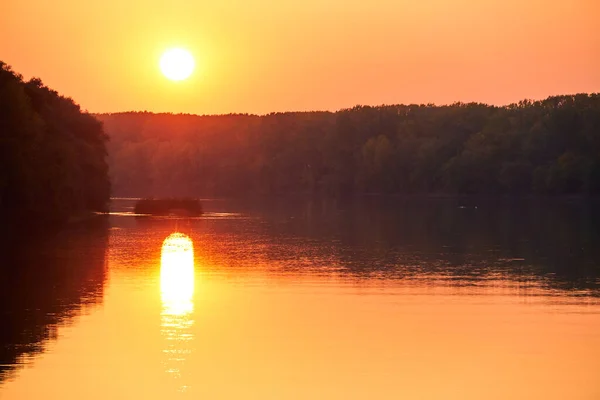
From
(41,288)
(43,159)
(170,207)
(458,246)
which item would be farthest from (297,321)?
(170,207)

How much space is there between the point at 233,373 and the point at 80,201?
8274cm

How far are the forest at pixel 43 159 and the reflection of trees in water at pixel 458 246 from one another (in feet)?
62.9

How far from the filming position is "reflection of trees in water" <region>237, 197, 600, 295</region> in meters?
53.2

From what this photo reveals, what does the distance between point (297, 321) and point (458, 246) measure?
3824 centimetres

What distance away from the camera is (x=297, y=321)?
118ft

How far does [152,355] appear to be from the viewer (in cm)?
2942

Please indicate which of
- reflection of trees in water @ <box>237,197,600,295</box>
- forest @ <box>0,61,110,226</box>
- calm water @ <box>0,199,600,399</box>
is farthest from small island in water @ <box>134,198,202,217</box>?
calm water @ <box>0,199,600,399</box>

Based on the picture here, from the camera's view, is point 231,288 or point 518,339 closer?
point 518,339

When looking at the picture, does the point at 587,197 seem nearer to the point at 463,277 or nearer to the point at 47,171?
the point at 47,171

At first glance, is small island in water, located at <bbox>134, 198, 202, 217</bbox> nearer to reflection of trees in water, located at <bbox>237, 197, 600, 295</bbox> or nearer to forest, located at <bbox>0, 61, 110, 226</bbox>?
forest, located at <bbox>0, 61, 110, 226</bbox>

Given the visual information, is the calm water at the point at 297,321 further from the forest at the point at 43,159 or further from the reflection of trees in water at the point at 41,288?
the forest at the point at 43,159

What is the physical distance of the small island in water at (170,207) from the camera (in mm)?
125150

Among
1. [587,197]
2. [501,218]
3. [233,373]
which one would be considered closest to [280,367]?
[233,373]

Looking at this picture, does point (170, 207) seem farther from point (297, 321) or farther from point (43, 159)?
point (297, 321)
